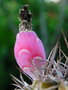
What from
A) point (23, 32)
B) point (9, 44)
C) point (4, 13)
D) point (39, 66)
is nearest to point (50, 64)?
point (39, 66)

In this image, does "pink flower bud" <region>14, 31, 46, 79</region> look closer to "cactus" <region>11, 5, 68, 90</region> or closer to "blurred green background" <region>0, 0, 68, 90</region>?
"cactus" <region>11, 5, 68, 90</region>

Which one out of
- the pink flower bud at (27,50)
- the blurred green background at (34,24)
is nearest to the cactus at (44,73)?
the pink flower bud at (27,50)

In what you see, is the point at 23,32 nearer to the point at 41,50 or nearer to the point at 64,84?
the point at 41,50

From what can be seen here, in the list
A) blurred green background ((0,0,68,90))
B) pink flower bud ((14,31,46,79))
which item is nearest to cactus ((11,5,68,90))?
pink flower bud ((14,31,46,79))

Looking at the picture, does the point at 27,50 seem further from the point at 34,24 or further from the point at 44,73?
the point at 34,24

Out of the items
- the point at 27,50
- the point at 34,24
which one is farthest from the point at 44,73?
the point at 34,24

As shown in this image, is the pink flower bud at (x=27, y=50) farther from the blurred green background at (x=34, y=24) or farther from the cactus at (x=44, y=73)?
the blurred green background at (x=34, y=24)
